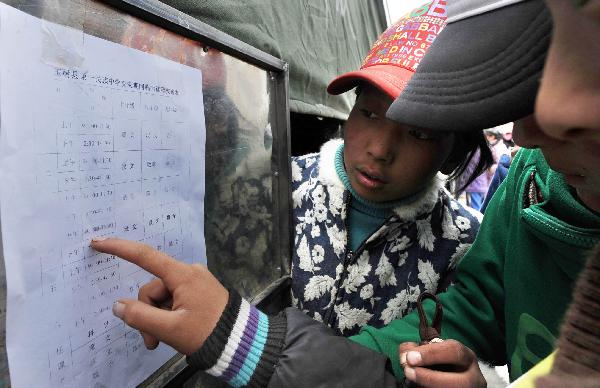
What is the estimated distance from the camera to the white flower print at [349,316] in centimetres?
91

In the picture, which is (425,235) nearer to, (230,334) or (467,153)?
(467,153)

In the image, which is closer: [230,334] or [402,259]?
[230,334]

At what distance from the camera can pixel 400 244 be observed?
92 centimetres

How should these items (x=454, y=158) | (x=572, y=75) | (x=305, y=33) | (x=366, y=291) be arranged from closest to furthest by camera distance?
(x=572, y=75), (x=366, y=291), (x=454, y=158), (x=305, y=33)

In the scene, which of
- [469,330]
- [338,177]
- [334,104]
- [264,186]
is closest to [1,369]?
[264,186]

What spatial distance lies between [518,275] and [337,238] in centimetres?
40

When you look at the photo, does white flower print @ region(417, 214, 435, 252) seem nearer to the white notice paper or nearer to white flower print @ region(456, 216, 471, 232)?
white flower print @ region(456, 216, 471, 232)

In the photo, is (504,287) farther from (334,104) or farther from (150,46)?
(334,104)

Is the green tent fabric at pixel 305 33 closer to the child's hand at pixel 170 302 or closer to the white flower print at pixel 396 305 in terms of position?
the child's hand at pixel 170 302

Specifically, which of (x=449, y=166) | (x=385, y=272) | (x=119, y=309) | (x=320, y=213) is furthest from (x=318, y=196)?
(x=119, y=309)

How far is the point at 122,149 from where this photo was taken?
511 mm

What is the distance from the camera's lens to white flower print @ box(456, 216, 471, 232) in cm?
97

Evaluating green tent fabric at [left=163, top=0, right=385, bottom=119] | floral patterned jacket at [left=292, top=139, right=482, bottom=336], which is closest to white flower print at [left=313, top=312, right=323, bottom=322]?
floral patterned jacket at [left=292, top=139, right=482, bottom=336]

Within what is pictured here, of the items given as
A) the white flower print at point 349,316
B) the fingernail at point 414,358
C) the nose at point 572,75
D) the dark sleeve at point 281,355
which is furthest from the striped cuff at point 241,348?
the nose at point 572,75
